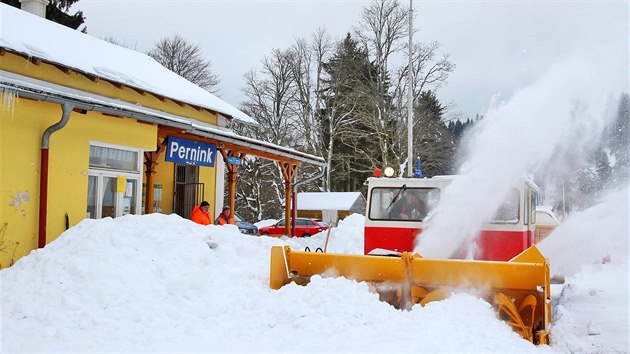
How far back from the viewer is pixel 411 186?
7930mm

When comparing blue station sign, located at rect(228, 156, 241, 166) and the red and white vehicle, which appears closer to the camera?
the red and white vehicle

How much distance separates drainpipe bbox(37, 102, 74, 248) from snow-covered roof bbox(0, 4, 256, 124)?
2.39 m

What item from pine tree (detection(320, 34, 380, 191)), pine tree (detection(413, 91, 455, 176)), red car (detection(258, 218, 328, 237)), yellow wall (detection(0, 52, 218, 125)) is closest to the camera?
yellow wall (detection(0, 52, 218, 125))

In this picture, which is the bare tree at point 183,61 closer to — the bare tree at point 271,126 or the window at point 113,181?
the bare tree at point 271,126

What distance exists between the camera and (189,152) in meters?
12.7

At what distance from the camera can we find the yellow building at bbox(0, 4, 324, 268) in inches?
327

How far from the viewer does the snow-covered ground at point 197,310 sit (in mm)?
5047

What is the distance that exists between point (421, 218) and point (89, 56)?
960 centimetres

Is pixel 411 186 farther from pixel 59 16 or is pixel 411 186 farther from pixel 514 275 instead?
pixel 59 16

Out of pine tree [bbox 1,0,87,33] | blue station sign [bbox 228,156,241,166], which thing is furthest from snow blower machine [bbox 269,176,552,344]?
pine tree [bbox 1,0,87,33]

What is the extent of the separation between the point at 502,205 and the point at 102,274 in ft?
16.8

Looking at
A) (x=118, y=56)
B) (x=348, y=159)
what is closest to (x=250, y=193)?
(x=348, y=159)

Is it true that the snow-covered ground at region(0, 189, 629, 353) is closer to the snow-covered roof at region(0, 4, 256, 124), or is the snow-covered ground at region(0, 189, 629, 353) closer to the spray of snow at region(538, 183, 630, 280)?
the spray of snow at region(538, 183, 630, 280)

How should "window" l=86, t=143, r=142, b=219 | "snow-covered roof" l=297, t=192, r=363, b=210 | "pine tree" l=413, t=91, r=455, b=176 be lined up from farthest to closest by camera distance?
"snow-covered roof" l=297, t=192, r=363, b=210 < "pine tree" l=413, t=91, r=455, b=176 < "window" l=86, t=143, r=142, b=219
